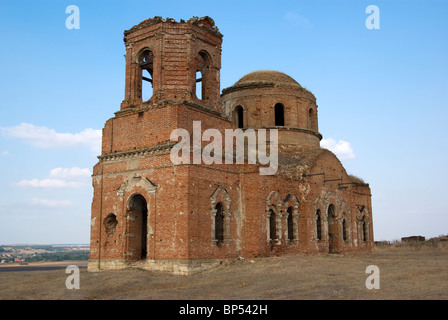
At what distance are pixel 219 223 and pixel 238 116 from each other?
9.78 m

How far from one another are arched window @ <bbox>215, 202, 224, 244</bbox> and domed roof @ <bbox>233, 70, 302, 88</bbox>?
33.1 feet

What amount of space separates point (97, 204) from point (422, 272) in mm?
12398

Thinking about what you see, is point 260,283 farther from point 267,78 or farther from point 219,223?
point 267,78

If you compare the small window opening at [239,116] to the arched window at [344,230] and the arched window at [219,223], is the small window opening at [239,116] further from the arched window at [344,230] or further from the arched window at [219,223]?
the arched window at [219,223]

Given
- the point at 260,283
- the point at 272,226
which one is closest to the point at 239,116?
the point at 272,226

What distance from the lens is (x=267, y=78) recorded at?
26.7m

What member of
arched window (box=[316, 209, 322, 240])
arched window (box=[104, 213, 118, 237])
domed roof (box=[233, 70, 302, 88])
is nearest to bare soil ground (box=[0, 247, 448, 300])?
arched window (box=[104, 213, 118, 237])

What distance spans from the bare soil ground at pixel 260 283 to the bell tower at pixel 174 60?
6754mm

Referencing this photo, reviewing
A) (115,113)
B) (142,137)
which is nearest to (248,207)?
(142,137)

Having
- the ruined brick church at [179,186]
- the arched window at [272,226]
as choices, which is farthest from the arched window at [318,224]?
the arched window at [272,226]

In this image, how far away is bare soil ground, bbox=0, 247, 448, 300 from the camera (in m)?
12.0

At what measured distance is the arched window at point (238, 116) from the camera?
26.3m
